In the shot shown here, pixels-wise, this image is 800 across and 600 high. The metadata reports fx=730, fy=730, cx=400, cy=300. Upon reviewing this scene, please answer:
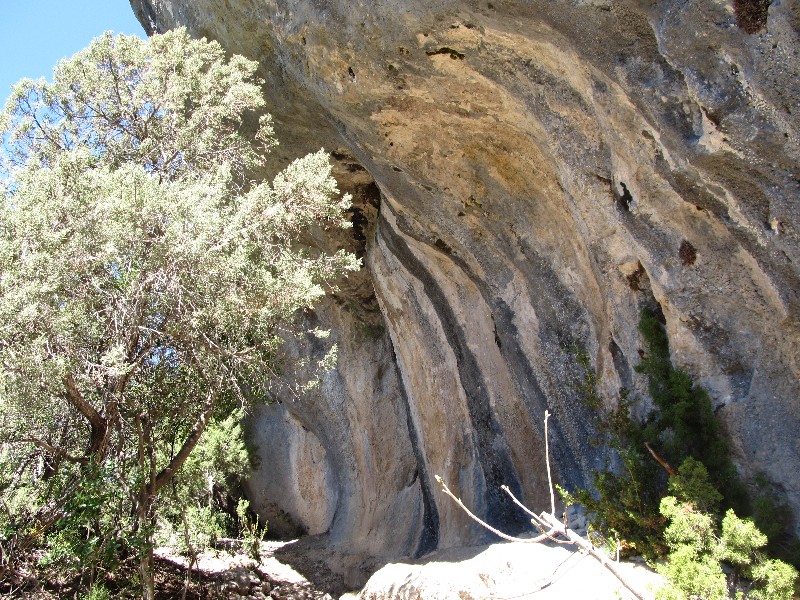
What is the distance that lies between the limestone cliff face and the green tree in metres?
1.25

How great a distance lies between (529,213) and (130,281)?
13.3 feet

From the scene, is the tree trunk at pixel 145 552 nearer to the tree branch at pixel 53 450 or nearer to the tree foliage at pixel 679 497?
the tree branch at pixel 53 450

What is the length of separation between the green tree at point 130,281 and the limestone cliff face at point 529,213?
1.25m

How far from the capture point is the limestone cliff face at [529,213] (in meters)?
4.86

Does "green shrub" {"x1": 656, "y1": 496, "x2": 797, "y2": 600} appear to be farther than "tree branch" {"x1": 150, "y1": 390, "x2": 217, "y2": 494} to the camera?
No

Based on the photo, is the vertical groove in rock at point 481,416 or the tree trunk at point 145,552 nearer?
the tree trunk at point 145,552

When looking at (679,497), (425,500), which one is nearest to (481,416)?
(425,500)

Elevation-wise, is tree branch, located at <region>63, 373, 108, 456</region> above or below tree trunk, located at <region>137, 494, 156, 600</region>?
above

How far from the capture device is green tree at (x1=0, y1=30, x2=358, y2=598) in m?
6.58

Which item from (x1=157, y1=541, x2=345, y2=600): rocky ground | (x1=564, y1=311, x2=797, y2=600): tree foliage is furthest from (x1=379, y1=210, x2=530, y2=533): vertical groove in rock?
(x1=157, y1=541, x2=345, y2=600): rocky ground

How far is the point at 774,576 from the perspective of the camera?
4379 mm

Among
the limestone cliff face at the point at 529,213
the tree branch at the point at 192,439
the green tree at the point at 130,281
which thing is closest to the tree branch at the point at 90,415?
the green tree at the point at 130,281

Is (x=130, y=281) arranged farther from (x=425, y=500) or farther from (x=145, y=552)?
(x=425, y=500)

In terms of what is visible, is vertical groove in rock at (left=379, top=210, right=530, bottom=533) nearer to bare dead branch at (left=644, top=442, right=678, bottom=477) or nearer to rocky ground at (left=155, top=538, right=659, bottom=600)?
rocky ground at (left=155, top=538, right=659, bottom=600)
